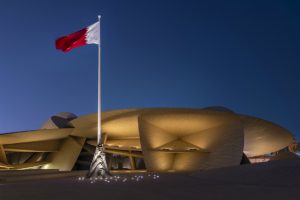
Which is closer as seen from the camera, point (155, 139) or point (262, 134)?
point (155, 139)

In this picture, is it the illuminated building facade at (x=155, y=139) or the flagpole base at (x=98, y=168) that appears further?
the illuminated building facade at (x=155, y=139)

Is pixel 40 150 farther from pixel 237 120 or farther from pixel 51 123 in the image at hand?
pixel 237 120

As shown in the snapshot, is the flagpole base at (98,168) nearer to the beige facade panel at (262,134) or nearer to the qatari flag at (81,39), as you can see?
the qatari flag at (81,39)

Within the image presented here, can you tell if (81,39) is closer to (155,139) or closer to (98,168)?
(98,168)

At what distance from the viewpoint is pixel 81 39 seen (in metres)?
15.3

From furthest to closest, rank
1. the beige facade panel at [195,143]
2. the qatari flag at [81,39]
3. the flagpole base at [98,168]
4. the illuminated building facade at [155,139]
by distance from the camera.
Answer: the illuminated building facade at [155,139]
the beige facade panel at [195,143]
the qatari flag at [81,39]
the flagpole base at [98,168]

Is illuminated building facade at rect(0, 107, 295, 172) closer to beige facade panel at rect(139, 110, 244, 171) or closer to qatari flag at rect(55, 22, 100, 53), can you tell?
beige facade panel at rect(139, 110, 244, 171)

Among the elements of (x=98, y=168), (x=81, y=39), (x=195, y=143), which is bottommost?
(x=98, y=168)

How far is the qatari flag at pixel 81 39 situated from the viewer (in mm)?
15200

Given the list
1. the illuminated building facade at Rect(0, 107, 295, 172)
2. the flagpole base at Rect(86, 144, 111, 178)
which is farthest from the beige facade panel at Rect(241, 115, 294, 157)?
the flagpole base at Rect(86, 144, 111, 178)

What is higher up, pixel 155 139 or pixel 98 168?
pixel 155 139

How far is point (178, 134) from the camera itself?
1125 inches

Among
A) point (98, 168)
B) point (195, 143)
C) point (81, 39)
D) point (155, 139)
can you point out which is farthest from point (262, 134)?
point (81, 39)

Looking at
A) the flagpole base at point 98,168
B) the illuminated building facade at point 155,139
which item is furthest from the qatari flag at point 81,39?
the illuminated building facade at point 155,139
